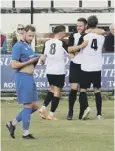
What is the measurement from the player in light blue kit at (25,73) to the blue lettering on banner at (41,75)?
6.92m

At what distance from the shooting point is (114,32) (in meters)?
14.1

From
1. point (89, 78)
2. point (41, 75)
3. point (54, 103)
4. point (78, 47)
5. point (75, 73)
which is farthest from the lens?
point (41, 75)

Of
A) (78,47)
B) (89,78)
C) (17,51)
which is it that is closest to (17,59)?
(17,51)

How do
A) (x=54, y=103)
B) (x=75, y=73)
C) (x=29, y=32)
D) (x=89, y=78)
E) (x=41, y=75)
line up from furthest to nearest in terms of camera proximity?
(x=41, y=75)
(x=54, y=103)
(x=75, y=73)
(x=89, y=78)
(x=29, y=32)

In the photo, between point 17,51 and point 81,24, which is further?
point 81,24

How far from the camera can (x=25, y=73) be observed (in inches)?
359

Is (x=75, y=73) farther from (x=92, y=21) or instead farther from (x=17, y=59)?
(x=17, y=59)

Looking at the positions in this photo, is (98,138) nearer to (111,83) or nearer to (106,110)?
(106,110)

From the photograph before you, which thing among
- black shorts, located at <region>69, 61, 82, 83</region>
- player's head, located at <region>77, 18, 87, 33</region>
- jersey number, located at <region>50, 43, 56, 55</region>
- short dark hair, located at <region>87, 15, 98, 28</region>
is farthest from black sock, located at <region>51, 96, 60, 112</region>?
short dark hair, located at <region>87, 15, 98, 28</region>

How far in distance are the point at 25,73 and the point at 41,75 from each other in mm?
6985

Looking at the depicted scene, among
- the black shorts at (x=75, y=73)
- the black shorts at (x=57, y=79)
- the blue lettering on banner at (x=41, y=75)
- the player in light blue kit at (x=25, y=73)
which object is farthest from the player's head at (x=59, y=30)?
the blue lettering on banner at (x=41, y=75)

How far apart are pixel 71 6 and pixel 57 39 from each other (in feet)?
51.9

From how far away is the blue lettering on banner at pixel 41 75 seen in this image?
16.0m

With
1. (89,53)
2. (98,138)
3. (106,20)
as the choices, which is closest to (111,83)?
(89,53)
